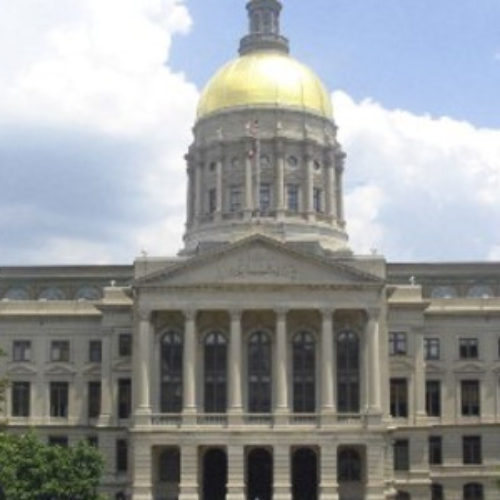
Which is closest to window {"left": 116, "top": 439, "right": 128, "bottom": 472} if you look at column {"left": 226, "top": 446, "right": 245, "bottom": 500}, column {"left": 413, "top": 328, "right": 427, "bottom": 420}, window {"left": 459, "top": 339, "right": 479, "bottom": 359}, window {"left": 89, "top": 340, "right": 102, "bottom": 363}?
window {"left": 89, "top": 340, "right": 102, "bottom": 363}

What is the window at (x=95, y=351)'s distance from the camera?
97.3m

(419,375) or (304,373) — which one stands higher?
(419,375)

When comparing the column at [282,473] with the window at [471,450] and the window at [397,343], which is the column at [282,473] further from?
the window at [471,450]

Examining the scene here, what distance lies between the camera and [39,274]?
104250 millimetres

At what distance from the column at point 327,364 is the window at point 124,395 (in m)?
16.9

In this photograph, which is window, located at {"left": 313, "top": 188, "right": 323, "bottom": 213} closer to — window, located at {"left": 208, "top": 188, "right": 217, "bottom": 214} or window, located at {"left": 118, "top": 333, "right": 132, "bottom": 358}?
window, located at {"left": 208, "top": 188, "right": 217, "bottom": 214}

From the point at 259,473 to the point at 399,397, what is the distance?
42.0 ft

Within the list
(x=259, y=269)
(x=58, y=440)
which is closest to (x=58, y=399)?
(x=58, y=440)

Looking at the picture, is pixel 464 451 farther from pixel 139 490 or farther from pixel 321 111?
pixel 321 111

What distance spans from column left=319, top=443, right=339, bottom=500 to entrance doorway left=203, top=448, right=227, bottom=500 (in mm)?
8625

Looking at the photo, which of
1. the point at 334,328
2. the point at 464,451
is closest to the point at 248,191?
the point at 334,328

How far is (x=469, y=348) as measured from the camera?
9662 centimetres

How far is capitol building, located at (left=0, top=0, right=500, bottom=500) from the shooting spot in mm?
85750

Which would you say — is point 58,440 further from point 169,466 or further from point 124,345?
point 169,466
